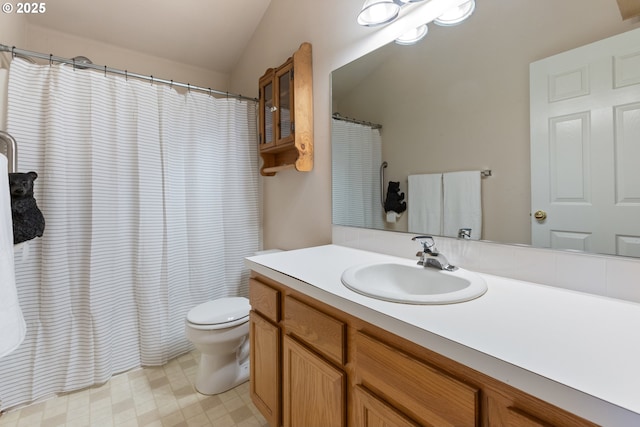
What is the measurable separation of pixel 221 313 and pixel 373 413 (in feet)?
3.93

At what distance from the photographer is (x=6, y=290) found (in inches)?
33.9

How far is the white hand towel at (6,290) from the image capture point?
841 millimetres

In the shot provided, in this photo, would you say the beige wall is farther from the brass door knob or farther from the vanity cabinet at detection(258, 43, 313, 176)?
the brass door knob

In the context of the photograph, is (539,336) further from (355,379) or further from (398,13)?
(398,13)

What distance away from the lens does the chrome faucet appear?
106 cm

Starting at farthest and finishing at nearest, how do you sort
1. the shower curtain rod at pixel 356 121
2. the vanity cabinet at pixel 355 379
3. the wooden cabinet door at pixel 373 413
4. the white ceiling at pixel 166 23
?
the white ceiling at pixel 166 23
the shower curtain rod at pixel 356 121
the wooden cabinet door at pixel 373 413
the vanity cabinet at pixel 355 379

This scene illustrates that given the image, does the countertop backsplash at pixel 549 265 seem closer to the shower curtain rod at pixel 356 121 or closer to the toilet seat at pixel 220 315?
the shower curtain rod at pixel 356 121

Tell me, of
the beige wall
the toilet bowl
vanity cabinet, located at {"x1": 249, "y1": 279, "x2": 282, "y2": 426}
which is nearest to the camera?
vanity cabinet, located at {"x1": 249, "y1": 279, "x2": 282, "y2": 426}

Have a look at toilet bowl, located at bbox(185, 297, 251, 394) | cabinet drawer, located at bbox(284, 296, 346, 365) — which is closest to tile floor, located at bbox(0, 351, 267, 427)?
toilet bowl, located at bbox(185, 297, 251, 394)

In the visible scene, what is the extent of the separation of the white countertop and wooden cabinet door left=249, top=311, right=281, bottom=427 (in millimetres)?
375

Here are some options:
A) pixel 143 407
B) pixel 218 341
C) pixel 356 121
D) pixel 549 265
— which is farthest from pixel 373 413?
pixel 143 407

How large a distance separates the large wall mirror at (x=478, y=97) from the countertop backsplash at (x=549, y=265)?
0.06 metres

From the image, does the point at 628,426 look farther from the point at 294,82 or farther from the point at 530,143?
the point at 294,82

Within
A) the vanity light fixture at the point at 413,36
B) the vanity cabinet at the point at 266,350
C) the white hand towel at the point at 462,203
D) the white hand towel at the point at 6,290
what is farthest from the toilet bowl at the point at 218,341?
the vanity light fixture at the point at 413,36
